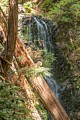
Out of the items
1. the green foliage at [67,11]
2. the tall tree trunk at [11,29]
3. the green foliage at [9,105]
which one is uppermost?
the tall tree trunk at [11,29]

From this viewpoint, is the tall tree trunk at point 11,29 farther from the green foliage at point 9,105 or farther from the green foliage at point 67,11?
the green foliage at point 67,11

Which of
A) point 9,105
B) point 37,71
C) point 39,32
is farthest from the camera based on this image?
point 39,32

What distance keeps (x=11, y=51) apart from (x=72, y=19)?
6231 mm

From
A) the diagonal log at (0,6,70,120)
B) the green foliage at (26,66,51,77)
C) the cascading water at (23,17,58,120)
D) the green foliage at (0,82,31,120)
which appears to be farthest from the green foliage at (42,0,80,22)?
the green foliage at (0,82,31,120)

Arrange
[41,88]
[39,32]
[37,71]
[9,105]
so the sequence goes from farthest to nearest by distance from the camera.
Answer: [39,32] < [41,88] < [37,71] < [9,105]

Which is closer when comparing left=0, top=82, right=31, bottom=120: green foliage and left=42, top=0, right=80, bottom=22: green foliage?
left=0, top=82, right=31, bottom=120: green foliage

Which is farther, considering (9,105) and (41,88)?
(41,88)

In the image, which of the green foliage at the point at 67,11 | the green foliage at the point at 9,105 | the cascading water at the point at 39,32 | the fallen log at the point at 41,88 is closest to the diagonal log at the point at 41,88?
the fallen log at the point at 41,88

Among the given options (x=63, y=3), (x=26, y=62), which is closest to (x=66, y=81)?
(x=63, y=3)

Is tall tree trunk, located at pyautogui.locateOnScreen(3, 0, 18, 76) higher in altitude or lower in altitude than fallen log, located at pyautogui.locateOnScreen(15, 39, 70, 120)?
higher

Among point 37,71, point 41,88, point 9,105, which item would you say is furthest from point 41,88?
point 9,105

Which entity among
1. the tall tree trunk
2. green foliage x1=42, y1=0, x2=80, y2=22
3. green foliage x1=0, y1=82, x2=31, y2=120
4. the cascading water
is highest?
the tall tree trunk

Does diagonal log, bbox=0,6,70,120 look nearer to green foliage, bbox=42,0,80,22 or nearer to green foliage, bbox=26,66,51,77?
green foliage, bbox=26,66,51,77

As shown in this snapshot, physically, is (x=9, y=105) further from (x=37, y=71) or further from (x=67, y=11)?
(x=67, y=11)
